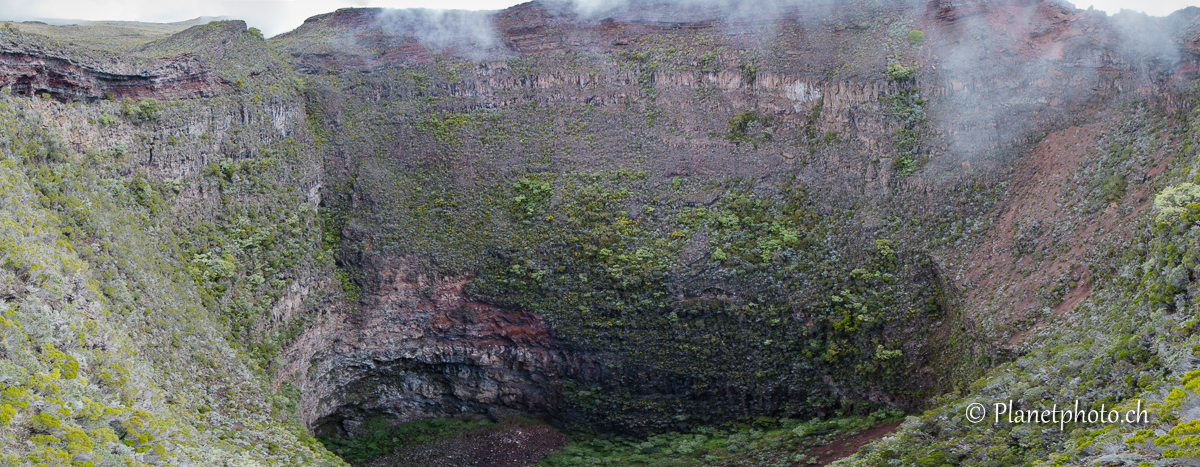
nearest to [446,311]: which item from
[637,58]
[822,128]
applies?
[637,58]

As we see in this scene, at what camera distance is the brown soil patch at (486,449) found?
966 inches

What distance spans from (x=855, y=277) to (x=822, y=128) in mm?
6888

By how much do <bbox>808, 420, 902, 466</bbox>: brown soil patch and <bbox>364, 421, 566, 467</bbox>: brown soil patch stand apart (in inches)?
371

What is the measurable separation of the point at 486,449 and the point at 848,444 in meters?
12.6

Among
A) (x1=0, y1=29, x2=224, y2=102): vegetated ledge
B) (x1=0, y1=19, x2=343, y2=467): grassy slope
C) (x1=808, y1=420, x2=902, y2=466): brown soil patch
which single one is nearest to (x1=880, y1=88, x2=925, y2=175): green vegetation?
(x1=808, y1=420, x2=902, y2=466): brown soil patch

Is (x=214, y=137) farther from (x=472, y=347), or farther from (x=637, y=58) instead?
(x=637, y=58)

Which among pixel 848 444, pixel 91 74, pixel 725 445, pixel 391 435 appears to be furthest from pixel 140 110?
pixel 848 444

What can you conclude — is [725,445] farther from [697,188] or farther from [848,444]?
[697,188]

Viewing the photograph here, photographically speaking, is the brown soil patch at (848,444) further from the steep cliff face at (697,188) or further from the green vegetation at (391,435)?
the green vegetation at (391,435)

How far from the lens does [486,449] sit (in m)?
25.2

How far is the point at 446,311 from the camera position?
27094mm

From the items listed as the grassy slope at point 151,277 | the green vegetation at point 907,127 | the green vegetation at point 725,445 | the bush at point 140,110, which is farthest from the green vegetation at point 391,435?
the green vegetation at point 907,127

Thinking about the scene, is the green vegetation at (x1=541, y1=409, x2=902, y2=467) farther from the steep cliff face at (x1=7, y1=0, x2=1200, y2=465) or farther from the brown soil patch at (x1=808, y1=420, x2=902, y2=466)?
the steep cliff face at (x1=7, y1=0, x2=1200, y2=465)

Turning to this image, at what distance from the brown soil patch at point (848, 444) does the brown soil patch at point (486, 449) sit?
941 centimetres
